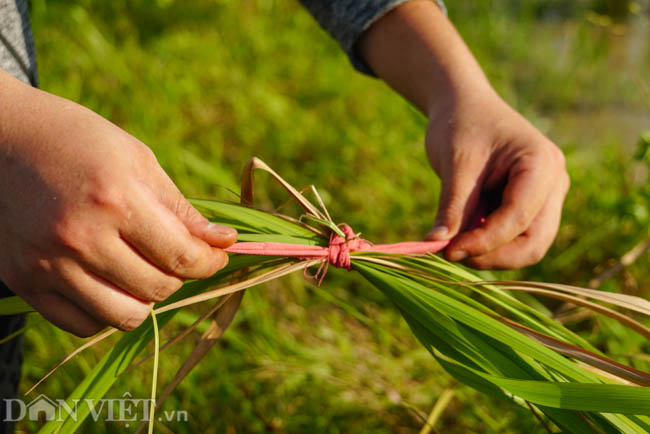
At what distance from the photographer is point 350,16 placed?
4.01 feet

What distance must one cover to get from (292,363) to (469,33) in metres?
2.48

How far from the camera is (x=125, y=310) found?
717mm

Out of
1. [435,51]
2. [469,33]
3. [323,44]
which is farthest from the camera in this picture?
[469,33]

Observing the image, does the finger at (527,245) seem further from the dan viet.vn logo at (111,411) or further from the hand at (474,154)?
the dan viet.vn logo at (111,411)

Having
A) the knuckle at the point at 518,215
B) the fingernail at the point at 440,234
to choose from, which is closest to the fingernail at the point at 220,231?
the fingernail at the point at 440,234

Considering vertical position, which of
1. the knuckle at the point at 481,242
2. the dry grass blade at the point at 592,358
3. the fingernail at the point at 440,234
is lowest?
the dry grass blade at the point at 592,358

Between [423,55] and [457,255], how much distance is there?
47 centimetres

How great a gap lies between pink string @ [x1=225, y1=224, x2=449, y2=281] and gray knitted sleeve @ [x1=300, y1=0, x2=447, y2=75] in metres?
0.53

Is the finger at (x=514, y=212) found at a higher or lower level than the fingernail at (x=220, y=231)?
lower

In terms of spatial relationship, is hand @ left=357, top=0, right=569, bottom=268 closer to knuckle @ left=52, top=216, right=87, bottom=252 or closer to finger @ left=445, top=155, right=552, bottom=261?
finger @ left=445, top=155, right=552, bottom=261

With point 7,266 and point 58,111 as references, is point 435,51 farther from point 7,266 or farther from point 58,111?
point 7,266

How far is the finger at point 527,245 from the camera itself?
1092mm

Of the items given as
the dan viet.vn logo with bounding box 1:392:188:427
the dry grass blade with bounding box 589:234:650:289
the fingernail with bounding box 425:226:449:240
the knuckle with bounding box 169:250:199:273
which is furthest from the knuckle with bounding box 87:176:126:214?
the dry grass blade with bounding box 589:234:650:289

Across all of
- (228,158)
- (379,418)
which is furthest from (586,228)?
(228,158)
